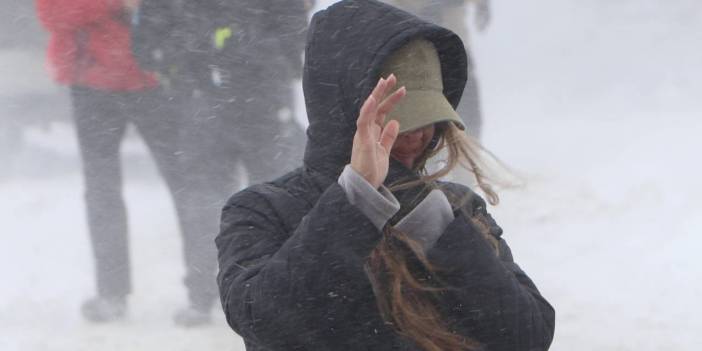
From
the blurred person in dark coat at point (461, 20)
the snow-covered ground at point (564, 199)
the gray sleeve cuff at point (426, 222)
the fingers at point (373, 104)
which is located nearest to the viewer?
the fingers at point (373, 104)

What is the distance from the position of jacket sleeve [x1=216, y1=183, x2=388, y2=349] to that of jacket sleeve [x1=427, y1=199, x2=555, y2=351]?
0.37 feet

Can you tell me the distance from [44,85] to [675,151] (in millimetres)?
2870

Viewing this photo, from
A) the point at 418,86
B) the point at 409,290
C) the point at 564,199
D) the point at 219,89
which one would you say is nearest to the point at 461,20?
the point at 564,199

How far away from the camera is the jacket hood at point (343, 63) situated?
140cm

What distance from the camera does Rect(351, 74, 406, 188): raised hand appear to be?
Result: 1.30 m

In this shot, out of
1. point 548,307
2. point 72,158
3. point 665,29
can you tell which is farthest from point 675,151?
point 548,307

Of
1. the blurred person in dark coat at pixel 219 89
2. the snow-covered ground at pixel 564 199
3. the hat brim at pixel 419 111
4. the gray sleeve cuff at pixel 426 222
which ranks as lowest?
the snow-covered ground at pixel 564 199

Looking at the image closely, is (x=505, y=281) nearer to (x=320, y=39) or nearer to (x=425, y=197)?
Answer: (x=425, y=197)

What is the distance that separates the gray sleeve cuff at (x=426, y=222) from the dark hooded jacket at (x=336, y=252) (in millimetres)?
20

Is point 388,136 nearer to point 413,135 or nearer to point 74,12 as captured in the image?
point 413,135

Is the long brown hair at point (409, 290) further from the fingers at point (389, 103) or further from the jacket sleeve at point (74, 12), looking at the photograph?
the jacket sleeve at point (74, 12)

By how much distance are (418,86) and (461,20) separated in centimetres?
315

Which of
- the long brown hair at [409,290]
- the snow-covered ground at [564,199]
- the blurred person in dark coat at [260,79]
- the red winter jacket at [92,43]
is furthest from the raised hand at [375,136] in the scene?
the red winter jacket at [92,43]

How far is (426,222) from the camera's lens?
1403 millimetres
